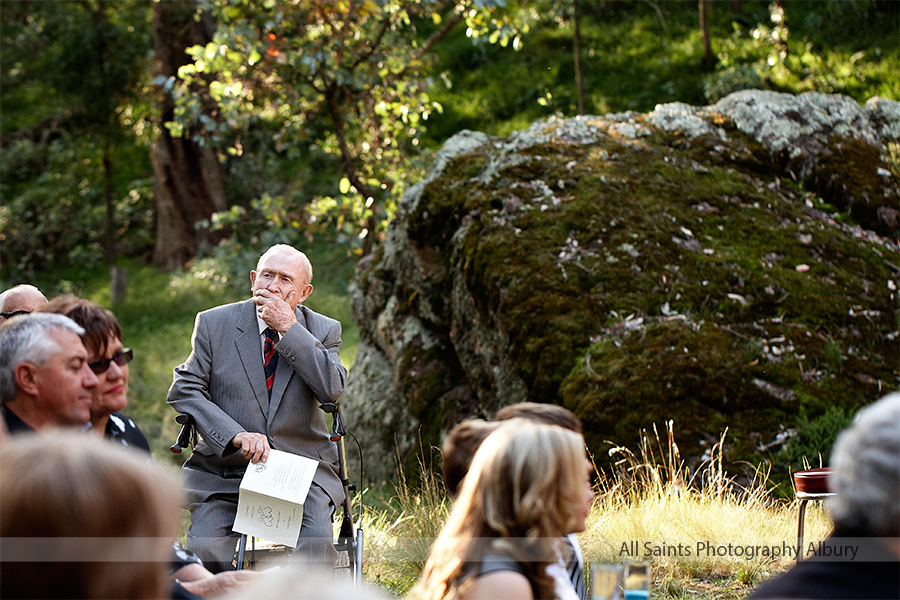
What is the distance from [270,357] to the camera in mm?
3961

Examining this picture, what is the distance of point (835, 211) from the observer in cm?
636

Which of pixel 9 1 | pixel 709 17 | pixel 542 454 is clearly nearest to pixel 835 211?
pixel 542 454


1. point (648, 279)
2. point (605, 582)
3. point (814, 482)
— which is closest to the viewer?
point (605, 582)

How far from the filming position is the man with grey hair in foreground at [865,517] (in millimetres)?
1763

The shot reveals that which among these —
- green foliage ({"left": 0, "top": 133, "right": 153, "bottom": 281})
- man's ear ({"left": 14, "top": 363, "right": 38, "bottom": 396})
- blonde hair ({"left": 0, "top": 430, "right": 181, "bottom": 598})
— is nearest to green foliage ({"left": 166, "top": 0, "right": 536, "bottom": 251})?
man's ear ({"left": 14, "top": 363, "right": 38, "bottom": 396})

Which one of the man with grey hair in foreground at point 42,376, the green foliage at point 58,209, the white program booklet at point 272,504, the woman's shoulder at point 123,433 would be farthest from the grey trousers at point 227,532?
the green foliage at point 58,209

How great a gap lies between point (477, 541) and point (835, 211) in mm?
5325

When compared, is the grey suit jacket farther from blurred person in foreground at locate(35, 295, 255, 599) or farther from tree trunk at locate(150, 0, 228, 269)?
tree trunk at locate(150, 0, 228, 269)

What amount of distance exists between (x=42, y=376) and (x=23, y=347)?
0.34 ft

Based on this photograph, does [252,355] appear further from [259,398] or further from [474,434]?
[474,434]

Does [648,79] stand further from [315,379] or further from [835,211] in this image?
[315,379]

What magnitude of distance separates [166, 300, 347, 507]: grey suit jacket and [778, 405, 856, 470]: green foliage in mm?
2643

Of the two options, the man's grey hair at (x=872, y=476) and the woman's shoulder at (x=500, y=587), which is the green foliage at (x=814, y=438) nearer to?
the man's grey hair at (x=872, y=476)

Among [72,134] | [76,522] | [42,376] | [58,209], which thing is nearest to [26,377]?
[42,376]
